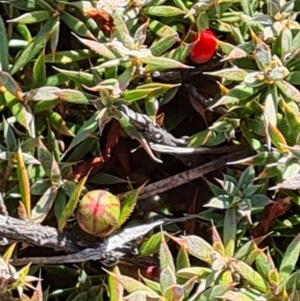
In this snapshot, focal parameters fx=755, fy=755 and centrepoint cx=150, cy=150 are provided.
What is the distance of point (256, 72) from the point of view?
1.47m

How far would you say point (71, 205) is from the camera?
1.46 meters

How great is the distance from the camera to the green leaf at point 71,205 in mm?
1451

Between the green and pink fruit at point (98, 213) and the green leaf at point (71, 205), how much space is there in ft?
0.06

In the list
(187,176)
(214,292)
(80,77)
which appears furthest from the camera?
(187,176)

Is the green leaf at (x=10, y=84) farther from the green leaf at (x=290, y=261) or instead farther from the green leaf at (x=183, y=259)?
the green leaf at (x=290, y=261)

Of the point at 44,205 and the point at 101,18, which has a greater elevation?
the point at 101,18

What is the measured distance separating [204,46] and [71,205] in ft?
1.40

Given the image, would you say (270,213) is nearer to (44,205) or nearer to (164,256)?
(164,256)

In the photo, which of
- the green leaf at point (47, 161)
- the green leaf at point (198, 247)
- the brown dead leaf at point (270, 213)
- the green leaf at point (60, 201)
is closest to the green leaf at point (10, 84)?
the green leaf at point (47, 161)

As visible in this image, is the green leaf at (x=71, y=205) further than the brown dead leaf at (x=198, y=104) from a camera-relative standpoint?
No

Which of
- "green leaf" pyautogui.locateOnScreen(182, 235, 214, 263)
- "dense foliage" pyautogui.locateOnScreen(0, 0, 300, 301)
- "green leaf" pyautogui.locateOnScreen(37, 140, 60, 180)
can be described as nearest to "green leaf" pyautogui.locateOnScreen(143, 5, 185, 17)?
"dense foliage" pyautogui.locateOnScreen(0, 0, 300, 301)

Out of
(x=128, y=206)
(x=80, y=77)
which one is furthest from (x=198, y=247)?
(x=80, y=77)

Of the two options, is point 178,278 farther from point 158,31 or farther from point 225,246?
point 158,31

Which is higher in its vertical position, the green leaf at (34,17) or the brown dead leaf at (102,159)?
the green leaf at (34,17)
